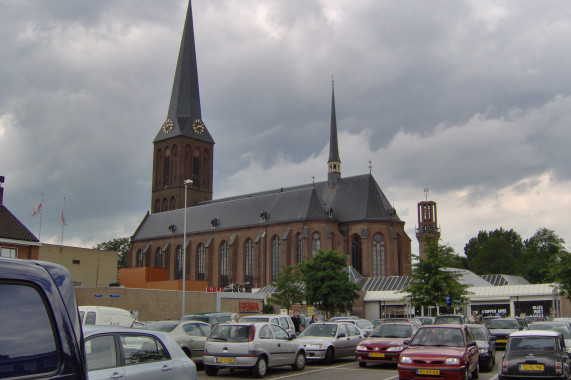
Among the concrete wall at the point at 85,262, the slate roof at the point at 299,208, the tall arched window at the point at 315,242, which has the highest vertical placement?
the slate roof at the point at 299,208

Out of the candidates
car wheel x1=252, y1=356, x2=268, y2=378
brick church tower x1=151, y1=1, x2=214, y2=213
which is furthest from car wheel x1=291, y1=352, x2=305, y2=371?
brick church tower x1=151, y1=1, x2=214, y2=213

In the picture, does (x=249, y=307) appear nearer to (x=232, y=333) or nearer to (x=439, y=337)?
(x=232, y=333)

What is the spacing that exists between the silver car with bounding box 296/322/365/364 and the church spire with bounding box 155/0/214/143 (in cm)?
7209

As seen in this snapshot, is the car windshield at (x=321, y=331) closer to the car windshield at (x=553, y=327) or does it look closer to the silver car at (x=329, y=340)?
the silver car at (x=329, y=340)

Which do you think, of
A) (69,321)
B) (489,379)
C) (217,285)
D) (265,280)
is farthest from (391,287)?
(69,321)

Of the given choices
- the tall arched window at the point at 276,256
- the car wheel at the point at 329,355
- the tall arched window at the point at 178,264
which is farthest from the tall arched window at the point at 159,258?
the car wheel at the point at 329,355

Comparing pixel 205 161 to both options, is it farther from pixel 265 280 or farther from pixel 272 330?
pixel 272 330

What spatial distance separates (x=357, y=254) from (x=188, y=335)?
54676 mm

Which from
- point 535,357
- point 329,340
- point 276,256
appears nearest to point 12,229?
point 329,340

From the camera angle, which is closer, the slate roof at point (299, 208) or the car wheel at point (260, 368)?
the car wheel at point (260, 368)

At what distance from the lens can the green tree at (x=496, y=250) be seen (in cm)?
10012

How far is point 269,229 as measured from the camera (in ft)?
249

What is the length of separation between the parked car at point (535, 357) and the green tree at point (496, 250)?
88.0 m

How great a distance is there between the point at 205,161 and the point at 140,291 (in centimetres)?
5917
